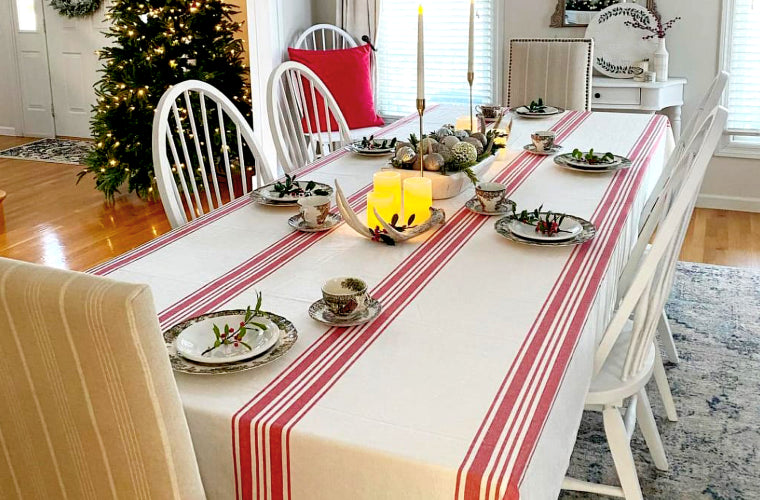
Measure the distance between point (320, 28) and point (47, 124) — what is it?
341cm

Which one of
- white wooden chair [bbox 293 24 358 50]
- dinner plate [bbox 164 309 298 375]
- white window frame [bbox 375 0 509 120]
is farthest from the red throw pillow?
dinner plate [bbox 164 309 298 375]

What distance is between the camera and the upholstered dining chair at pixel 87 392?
1.06 metres

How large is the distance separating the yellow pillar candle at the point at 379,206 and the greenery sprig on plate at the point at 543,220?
1.03ft

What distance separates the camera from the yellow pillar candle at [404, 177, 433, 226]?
218 centimetres

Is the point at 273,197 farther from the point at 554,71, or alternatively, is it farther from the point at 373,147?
the point at 554,71

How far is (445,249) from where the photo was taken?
2033 millimetres

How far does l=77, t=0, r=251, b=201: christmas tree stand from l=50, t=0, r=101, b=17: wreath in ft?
6.59

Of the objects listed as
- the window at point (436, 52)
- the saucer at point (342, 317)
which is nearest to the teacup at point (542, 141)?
the saucer at point (342, 317)

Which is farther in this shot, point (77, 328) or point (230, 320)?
point (230, 320)

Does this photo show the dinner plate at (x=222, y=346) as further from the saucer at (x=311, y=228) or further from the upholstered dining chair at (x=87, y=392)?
the saucer at (x=311, y=228)

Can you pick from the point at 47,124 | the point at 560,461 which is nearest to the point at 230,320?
the point at 560,461

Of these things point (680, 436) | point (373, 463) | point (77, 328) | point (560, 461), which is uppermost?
point (77, 328)

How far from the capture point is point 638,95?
178 inches

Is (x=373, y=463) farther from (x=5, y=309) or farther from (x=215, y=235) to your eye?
(x=215, y=235)
